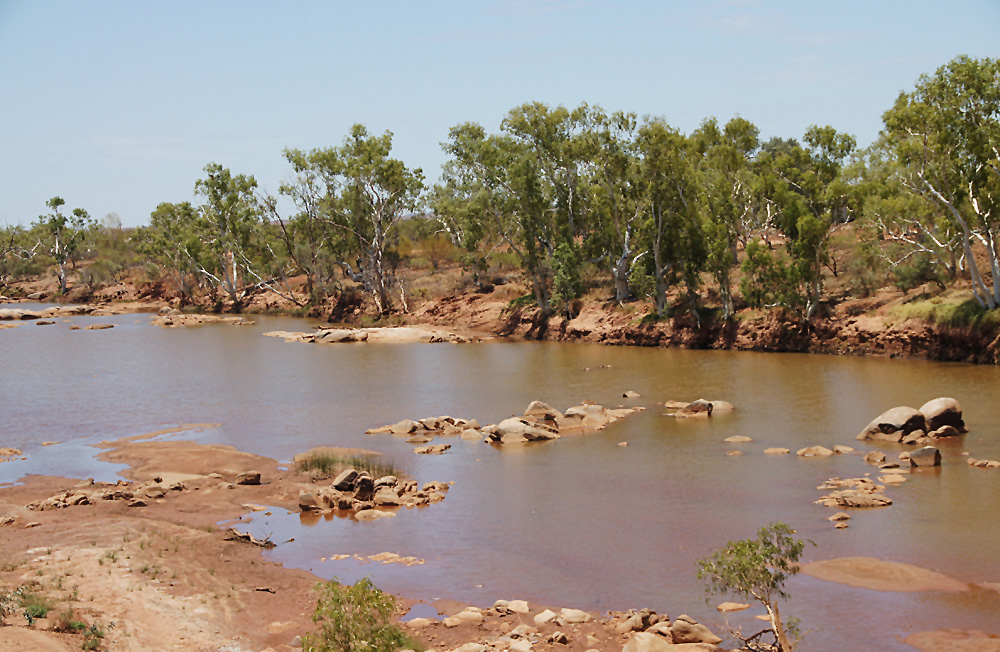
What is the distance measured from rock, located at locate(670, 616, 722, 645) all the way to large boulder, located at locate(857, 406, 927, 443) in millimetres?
14638

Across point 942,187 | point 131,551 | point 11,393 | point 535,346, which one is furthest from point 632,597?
point 535,346

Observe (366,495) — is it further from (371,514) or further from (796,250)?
(796,250)

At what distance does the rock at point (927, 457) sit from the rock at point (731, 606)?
33.7ft

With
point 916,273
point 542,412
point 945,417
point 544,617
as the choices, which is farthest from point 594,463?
point 916,273

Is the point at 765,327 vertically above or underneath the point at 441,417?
above

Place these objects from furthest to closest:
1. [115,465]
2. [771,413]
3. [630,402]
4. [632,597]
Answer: [630,402]
[771,413]
[115,465]
[632,597]

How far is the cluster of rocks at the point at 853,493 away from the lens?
18719mm

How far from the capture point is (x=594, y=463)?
2373 cm

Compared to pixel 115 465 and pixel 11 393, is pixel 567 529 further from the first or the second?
pixel 11 393

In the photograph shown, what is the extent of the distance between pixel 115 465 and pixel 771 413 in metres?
20.8

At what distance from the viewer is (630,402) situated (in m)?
32.6

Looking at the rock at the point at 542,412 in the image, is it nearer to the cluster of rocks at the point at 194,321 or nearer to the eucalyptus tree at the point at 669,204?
the eucalyptus tree at the point at 669,204

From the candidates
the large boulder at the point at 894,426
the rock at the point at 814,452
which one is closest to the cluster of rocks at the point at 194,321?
the rock at the point at 814,452

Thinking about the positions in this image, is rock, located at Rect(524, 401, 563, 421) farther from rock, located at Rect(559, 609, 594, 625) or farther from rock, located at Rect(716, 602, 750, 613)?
rock, located at Rect(559, 609, 594, 625)
